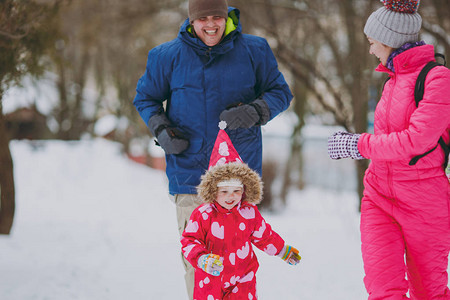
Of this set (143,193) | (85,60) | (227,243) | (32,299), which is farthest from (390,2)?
(85,60)

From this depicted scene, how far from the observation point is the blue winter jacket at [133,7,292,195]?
3.18 metres

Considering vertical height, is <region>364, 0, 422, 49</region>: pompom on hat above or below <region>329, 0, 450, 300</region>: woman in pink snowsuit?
above

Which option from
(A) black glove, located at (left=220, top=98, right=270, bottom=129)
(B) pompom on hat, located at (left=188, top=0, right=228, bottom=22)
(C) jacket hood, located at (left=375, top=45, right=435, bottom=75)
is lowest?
(A) black glove, located at (left=220, top=98, right=270, bottom=129)

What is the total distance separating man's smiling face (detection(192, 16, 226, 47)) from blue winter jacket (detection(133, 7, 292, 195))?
4 centimetres

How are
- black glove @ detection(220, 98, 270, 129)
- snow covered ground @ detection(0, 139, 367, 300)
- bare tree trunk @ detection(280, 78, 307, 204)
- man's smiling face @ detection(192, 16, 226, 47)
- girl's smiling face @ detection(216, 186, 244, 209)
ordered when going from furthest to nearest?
bare tree trunk @ detection(280, 78, 307, 204) < snow covered ground @ detection(0, 139, 367, 300) < man's smiling face @ detection(192, 16, 226, 47) < black glove @ detection(220, 98, 270, 129) < girl's smiling face @ detection(216, 186, 244, 209)

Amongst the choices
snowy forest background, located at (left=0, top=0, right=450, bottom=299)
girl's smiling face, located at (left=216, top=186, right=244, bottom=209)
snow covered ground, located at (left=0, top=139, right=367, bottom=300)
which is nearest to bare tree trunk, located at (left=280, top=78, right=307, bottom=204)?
snowy forest background, located at (left=0, top=0, right=450, bottom=299)

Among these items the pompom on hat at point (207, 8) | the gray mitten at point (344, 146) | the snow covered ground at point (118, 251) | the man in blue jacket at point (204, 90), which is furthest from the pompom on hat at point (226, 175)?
the snow covered ground at point (118, 251)

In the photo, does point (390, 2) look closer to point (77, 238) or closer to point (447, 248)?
point (447, 248)

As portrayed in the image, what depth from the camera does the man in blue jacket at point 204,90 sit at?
315 centimetres

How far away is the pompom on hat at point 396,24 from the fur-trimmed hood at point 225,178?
101cm

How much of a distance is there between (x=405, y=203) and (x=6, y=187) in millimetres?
5034

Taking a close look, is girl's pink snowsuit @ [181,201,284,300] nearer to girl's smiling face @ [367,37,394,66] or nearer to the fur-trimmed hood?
the fur-trimmed hood

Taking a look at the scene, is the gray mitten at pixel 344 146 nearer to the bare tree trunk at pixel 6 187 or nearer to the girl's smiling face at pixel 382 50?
the girl's smiling face at pixel 382 50

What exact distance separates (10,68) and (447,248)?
4.31m
